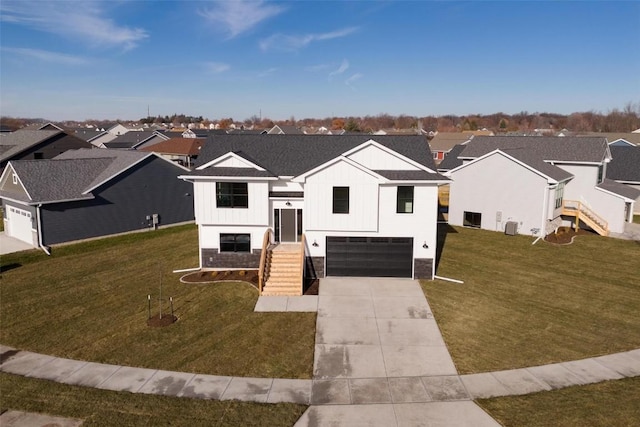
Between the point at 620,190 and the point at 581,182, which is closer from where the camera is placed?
the point at 581,182

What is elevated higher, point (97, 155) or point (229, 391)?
point (97, 155)

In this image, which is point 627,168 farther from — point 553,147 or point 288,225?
point 288,225

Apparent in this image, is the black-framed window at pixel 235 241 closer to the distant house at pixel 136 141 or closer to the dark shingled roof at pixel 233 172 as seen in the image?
the dark shingled roof at pixel 233 172

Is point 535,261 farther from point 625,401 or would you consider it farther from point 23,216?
point 23,216

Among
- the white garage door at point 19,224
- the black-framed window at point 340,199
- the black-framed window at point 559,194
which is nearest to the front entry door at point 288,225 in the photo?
the black-framed window at point 340,199

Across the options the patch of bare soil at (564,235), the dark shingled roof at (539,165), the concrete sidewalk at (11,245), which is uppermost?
the dark shingled roof at (539,165)

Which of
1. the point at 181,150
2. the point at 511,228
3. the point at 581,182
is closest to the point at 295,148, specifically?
the point at 511,228

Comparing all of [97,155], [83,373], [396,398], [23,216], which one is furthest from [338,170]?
[97,155]
